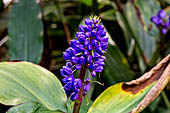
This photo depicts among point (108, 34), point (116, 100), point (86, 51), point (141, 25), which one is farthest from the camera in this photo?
point (141, 25)

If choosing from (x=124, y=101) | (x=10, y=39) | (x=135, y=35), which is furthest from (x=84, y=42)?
(x=135, y=35)

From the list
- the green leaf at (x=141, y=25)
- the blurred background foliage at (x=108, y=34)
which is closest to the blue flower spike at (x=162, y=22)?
the blurred background foliage at (x=108, y=34)

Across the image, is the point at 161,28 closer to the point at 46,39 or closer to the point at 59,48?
the point at 46,39

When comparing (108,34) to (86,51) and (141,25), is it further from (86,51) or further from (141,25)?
(86,51)

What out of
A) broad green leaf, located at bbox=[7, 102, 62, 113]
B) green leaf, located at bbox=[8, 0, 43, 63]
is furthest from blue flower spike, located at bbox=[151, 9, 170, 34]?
broad green leaf, located at bbox=[7, 102, 62, 113]

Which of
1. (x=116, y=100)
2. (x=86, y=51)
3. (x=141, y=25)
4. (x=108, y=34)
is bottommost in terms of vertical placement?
(x=141, y=25)

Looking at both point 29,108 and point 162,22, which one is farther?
point 162,22

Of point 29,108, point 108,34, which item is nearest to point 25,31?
point 108,34
